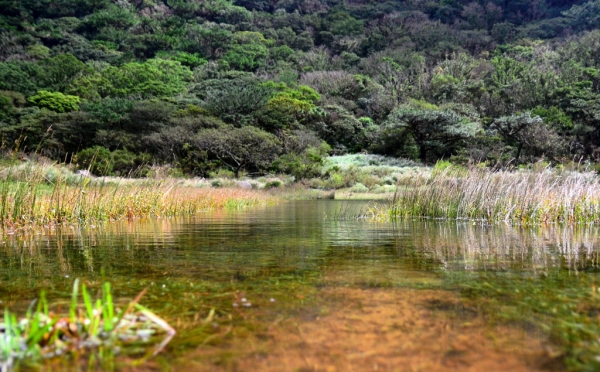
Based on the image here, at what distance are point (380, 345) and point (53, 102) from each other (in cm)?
4213

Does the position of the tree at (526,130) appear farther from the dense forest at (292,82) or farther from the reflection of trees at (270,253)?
the reflection of trees at (270,253)

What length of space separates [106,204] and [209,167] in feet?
77.2

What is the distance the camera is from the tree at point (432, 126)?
32438 millimetres

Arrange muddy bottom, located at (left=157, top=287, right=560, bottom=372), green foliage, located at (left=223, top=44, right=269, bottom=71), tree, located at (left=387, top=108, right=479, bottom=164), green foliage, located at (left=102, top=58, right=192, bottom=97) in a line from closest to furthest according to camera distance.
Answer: muddy bottom, located at (left=157, top=287, right=560, bottom=372)
tree, located at (left=387, top=108, right=479, bottom=164)
green foliage, located at (left=102, top=58, right=192, bottom=97)
green foliage, located at (left=223, top=44, right=269, bottom=71)

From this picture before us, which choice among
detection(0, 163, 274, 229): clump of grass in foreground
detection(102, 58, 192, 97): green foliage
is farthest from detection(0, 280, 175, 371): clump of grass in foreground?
detection(102, 58, 192, 97): green foliage

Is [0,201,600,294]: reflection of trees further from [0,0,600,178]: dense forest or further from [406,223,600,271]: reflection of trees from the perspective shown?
[0,0,600,178]: dense forest

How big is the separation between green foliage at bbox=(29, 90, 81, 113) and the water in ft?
124

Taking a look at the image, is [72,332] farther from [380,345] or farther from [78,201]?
[78,201]

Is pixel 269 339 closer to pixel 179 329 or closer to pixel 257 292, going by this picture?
pixel 179 329

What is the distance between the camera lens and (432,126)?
33375 millimetres

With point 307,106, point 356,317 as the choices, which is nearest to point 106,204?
point 356,317

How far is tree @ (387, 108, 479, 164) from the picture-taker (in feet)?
106

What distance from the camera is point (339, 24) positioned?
78.1 metres

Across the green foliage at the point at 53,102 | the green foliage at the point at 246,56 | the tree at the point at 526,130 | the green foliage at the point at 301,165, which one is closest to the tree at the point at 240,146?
the green foliage at the point at 301,165
